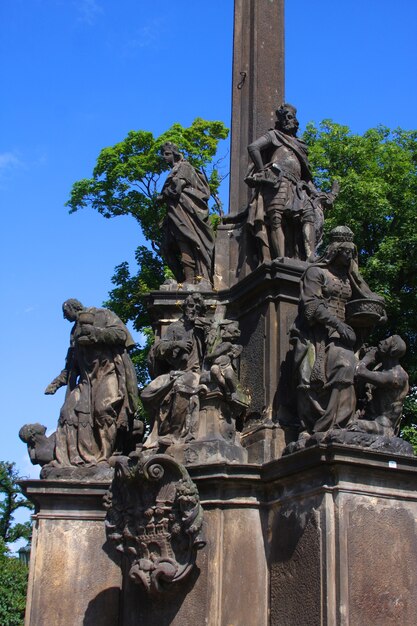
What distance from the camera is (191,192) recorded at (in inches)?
439

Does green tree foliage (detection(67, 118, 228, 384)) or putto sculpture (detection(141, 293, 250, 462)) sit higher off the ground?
green tree foliage (detection(67, 118, 228, 384))

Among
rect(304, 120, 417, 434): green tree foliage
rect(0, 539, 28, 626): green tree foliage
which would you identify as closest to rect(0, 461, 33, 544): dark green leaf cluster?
rect(0, 539, 28, 626): green tree foliage

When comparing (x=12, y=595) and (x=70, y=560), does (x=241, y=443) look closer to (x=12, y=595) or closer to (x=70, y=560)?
(x=70, y=560)

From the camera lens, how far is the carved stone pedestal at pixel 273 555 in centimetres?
762

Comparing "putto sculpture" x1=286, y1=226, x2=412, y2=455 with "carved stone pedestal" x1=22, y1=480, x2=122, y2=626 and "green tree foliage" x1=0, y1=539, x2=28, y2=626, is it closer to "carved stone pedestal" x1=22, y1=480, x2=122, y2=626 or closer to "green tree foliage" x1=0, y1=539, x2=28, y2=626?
"carved stone pedestal" x1=22, y1=480, x2=122, y2=626

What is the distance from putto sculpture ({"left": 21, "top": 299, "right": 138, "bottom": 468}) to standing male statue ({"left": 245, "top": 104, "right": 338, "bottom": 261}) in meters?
1.99

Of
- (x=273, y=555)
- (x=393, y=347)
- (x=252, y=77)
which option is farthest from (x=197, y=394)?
(x=252, y=77)

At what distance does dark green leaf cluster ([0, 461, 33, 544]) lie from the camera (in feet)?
133

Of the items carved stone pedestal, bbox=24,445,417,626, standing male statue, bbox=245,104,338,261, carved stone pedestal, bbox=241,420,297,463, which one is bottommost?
carved stone pedestal, bbox=24,445,417,626

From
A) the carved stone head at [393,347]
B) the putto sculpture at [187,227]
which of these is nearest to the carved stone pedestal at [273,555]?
the carved stone head at [393,347]

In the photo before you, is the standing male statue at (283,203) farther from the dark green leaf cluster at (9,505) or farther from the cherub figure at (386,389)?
the dark green leaf cluster at (9,505)

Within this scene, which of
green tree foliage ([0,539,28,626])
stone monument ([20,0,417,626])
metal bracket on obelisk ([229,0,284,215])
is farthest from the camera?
green tree foliage ([0,539,28,626])

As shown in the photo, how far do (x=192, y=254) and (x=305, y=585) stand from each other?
444 cm

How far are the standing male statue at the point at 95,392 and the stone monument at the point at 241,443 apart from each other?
0.02 meters
